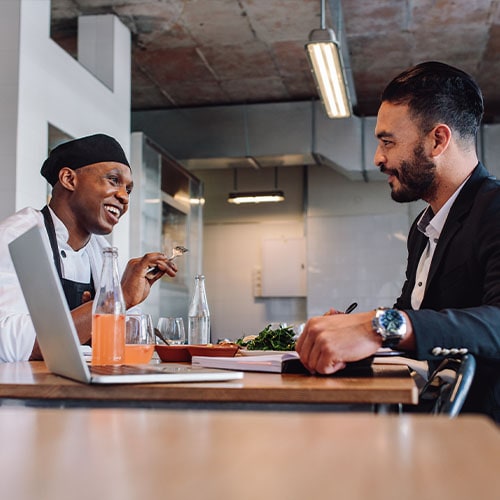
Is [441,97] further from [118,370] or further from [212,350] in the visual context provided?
[118,370]

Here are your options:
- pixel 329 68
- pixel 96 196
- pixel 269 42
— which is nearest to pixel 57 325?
pixel 96 196

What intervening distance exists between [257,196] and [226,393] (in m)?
7.80

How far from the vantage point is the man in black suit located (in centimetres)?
147

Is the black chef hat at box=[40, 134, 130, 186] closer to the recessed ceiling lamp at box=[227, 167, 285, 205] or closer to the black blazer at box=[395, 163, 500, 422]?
the black blazer at box=[395, 163, 500, 422]

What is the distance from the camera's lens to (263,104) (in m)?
7.90

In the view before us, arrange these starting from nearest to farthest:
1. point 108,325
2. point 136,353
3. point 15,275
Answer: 1. point 108,325
2. point 136,353
3. point 15,275

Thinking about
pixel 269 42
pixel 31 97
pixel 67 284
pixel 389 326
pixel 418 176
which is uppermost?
pixel 269 42

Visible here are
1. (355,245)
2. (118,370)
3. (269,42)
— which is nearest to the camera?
(118,370)

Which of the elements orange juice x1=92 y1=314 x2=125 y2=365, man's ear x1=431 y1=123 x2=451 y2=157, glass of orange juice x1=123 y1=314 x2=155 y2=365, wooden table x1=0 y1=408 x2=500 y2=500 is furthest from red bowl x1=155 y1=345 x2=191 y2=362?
wooden table x1=0 y1=408 x2=500 y2=500

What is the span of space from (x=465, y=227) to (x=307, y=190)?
7.32 meters

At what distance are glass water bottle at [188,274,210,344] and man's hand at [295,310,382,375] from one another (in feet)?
2.69

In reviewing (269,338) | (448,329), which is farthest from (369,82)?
(448,329)

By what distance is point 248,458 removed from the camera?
1.51 ft

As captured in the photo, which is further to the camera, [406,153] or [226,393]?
[406,153]
